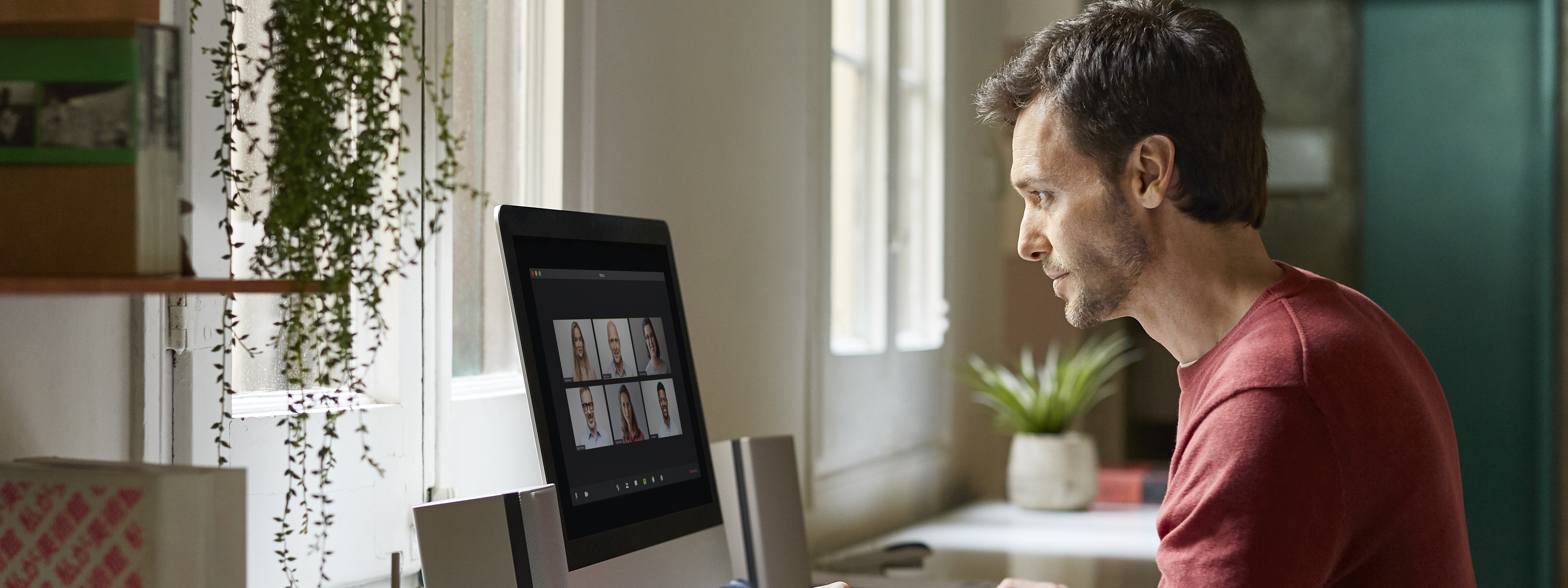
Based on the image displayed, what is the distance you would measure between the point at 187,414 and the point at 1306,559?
1.12 metres

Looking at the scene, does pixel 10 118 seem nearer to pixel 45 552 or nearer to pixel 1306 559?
pixel 45 552

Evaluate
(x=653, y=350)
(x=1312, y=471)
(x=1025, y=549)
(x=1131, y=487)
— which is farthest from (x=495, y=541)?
(x=1131, y=487)

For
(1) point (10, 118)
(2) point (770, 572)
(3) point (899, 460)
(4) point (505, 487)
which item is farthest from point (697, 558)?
(3) point (899, 460)

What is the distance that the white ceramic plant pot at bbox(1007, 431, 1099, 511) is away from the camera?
139 inches

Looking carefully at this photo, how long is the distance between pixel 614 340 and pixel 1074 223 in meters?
0.58

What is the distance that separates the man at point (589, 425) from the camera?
1.49 meters

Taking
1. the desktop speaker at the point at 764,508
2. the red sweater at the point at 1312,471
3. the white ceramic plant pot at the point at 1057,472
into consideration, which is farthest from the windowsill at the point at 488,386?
the white ceramic plant pot at the point at 1057,472

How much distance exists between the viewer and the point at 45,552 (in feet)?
3.19

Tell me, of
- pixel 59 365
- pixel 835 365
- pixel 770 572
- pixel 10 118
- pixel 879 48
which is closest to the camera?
pixel 10 118

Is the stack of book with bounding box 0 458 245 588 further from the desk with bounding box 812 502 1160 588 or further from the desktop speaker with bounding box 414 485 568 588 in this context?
the desk with bounding box 812 502 1160 588

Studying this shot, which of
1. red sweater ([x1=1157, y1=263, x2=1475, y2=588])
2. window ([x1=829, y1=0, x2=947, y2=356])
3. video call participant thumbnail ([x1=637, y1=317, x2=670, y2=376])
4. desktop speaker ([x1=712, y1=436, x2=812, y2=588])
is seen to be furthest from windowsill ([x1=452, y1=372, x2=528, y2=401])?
window ([x1=829, y1=0, x2=947, y2=356])

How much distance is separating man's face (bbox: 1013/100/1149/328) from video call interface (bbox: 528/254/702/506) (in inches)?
19.6

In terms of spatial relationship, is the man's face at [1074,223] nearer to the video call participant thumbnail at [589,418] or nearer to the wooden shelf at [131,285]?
the video call participant thumbnail at [589,418]

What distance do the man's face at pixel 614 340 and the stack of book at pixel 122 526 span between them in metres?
0.63
